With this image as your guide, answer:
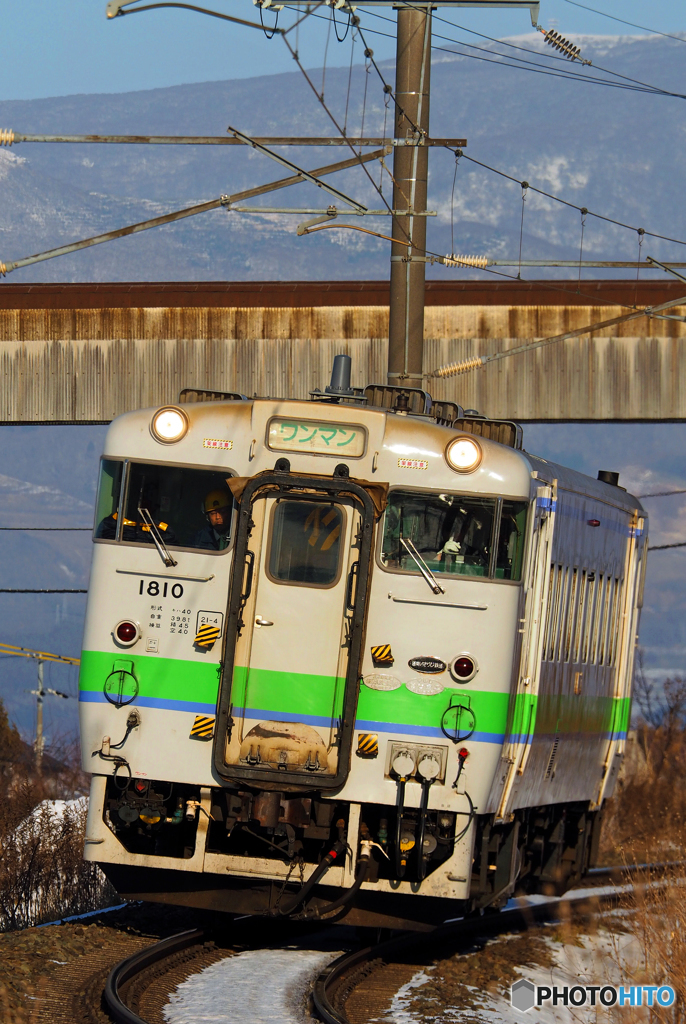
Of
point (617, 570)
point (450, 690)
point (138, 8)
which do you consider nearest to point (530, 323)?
point (617, 570)

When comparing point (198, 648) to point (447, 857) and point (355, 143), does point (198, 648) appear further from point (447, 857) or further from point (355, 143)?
point (355, 143)

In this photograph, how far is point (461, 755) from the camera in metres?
10.8

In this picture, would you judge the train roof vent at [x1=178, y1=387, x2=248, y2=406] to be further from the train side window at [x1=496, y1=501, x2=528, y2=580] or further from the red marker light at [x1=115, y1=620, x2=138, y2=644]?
the train side window at [x1=496, y1=501, x2=528, y2=580]

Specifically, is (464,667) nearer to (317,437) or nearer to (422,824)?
(422,824)

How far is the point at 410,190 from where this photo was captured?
14992 millimetres

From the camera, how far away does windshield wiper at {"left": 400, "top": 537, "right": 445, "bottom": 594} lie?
10930 millimetres

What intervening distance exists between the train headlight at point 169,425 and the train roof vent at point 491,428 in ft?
7.32

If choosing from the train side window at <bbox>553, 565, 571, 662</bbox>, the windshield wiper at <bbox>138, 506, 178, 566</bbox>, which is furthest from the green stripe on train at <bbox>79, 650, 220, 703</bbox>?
the train side window at <bbox>553, 565, 571, 662</bbox>

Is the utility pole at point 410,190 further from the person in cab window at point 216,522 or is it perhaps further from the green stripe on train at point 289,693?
the green stripe on train at point 289,693

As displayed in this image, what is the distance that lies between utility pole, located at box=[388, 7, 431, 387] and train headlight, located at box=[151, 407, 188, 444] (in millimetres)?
3977

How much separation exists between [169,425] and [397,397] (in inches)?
78.1

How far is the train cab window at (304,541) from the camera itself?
10977mm

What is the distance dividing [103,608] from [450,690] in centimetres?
268

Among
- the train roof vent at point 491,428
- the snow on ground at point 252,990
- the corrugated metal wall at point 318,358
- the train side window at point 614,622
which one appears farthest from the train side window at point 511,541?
the corrugated metal wall at point 318,358
